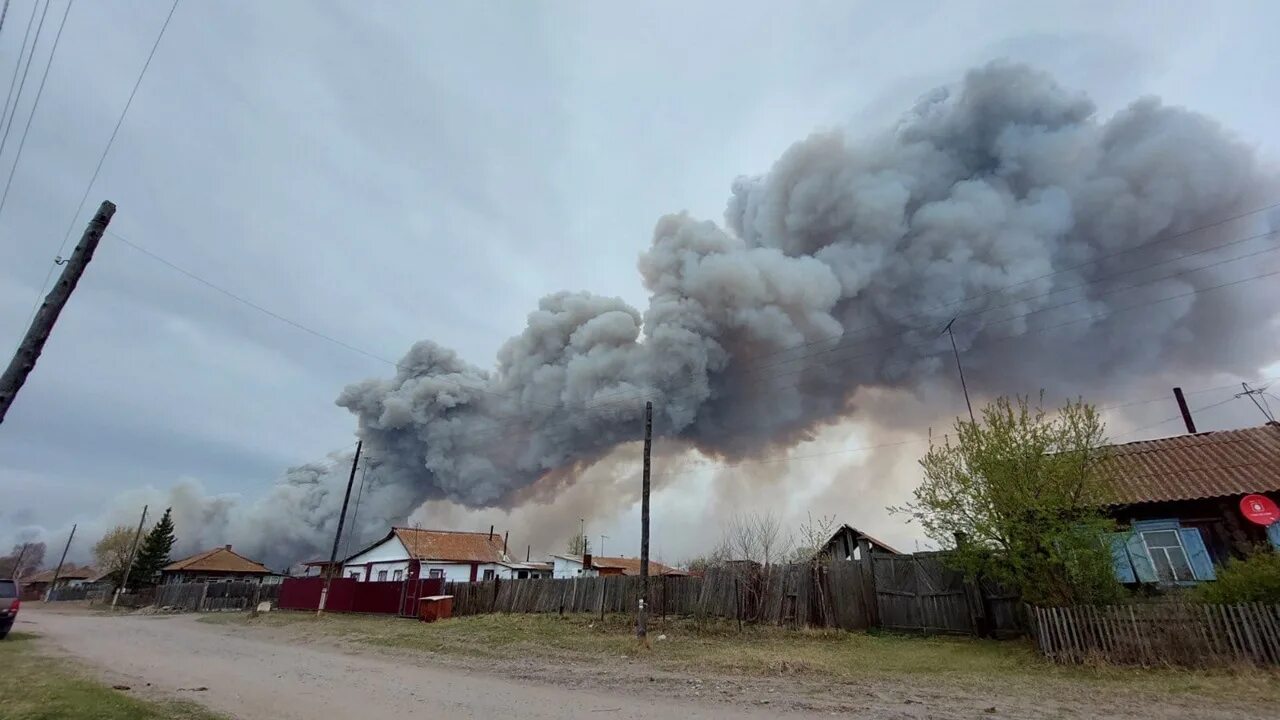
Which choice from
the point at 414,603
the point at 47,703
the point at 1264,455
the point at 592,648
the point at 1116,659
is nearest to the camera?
the point at 47,703

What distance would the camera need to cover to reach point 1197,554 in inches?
643

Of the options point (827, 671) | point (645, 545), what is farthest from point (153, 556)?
point (827, 671)

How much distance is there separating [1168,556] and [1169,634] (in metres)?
8.29

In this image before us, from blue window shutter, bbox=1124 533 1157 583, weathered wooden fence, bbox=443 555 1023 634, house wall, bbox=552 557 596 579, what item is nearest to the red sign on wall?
blue window shutter, bbox=1124 533 1157 583

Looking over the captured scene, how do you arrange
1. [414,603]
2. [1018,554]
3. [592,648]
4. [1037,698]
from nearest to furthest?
[1037,698] < [1018,554] < [592,648] < [414,603]

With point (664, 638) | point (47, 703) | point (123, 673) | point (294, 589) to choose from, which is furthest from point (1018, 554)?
point (294, 589)

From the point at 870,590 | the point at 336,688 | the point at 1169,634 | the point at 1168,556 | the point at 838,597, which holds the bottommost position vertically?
the point at 336,688

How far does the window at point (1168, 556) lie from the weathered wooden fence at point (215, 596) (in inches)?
1732

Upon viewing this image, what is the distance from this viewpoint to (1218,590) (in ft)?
36.0

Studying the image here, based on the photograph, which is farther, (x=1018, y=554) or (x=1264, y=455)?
(x=1264, y=455)

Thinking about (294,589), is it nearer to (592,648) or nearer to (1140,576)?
(592,648)

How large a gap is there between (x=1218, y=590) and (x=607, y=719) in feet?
38.1

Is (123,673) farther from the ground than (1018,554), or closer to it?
closer to it

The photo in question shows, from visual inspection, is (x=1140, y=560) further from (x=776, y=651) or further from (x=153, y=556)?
(x=153, y=556)
